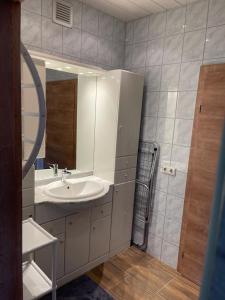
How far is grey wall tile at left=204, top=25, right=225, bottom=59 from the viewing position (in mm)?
1867

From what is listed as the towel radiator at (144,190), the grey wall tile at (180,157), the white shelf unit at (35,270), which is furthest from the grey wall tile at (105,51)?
the white shelf unit at (35,270)

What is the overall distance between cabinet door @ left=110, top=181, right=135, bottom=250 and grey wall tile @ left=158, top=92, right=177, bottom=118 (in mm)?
813

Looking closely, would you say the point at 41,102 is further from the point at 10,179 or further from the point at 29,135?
the point at 29,135

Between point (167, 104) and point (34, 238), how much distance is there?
166cm

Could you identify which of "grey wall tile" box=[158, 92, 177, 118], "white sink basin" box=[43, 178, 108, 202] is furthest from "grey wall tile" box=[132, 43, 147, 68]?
"white sink basin" box=[43, 178, 108, 202]

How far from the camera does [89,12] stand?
86.0 inches

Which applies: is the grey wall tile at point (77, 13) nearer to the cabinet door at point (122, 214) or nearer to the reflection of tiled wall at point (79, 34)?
the reflection of tiled wall at point (79, 34)

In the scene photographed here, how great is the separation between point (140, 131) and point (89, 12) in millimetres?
1272

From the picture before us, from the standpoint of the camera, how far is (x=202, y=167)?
79.8 inches

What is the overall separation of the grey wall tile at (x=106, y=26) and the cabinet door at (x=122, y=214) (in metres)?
1.55

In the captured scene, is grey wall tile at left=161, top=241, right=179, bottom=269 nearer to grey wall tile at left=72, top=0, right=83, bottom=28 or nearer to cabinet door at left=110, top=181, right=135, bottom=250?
cabinet door at left=110, top=181, right=135, bottom=250

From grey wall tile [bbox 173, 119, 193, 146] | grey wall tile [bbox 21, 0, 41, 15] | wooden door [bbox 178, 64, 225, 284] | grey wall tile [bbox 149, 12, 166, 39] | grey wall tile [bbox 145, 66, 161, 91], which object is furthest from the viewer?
grey wall tile [bbox 145, 66, 161, 91]

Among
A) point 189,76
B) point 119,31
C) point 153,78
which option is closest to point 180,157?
point 189,76

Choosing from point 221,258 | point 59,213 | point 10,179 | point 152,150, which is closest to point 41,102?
point 10,179
